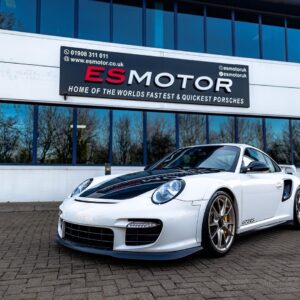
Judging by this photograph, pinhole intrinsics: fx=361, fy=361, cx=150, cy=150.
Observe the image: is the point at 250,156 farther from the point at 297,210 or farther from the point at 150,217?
the point at 150,217

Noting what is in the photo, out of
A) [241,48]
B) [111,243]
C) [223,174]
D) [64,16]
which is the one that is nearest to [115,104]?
[64,16]

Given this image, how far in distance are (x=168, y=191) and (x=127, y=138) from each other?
23.7 ft

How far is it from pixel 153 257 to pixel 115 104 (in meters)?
7.69

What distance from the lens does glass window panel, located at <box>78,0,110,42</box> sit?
1106 cm

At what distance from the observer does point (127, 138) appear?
10875mm

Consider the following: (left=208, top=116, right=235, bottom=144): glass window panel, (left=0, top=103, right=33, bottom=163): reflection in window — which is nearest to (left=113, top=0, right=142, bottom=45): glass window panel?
(left=208, top=116, right=235, bottom=144): glass window panel

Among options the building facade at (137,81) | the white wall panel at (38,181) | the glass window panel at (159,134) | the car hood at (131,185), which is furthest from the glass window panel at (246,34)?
the car hood at (131,185)

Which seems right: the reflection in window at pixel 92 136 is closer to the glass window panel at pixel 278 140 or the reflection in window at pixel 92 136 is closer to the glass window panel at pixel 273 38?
the glass window panel at pixel 278 140

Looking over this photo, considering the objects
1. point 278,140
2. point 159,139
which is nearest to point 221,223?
point 159,139

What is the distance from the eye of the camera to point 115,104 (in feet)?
35.1

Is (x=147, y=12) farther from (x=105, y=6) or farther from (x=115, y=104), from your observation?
(x=115, y=104)

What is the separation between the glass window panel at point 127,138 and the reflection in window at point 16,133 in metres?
2.42

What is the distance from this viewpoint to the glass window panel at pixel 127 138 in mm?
10750

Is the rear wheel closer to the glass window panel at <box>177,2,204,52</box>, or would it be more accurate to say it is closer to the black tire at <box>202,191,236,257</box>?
the black tire at <box>202,191,236,257</box>
